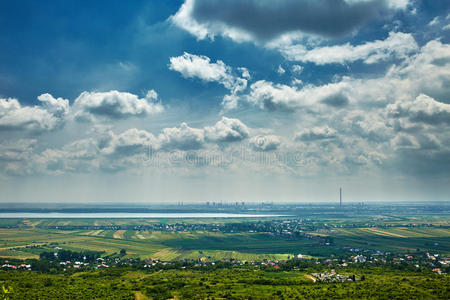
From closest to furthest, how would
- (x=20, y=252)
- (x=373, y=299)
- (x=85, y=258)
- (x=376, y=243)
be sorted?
(x=373, y=299), (x=85, y=258), (x=20, y=252), (x=376, y=243)

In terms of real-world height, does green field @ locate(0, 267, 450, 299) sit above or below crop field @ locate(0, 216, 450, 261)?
above

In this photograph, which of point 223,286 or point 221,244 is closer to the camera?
point 223,286

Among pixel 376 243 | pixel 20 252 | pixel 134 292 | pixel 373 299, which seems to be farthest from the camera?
pixel 376 243

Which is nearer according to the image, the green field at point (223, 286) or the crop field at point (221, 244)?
the green field at point (223, 286)

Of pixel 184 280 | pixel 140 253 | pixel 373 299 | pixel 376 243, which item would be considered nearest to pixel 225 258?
pixel 140 253

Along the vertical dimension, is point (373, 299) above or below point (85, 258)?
above

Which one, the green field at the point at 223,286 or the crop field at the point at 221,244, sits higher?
the green field at the point at 223,286

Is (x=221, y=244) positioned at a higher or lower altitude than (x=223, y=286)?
lower

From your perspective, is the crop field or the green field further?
the crop field

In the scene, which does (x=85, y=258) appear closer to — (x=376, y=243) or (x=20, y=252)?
(x=20, y=252)

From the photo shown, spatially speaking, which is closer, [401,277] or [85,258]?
[401,277]
